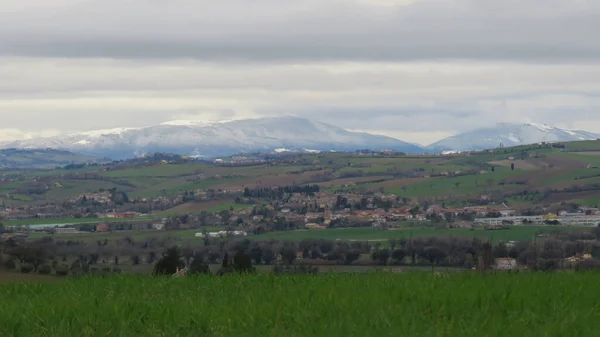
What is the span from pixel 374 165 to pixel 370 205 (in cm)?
5538

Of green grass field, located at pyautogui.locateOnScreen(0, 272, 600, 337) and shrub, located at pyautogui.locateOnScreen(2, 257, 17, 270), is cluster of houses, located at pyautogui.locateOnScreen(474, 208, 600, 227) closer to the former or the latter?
shrub, located at pyautogui.locateOnScreen(2, 257, 17, 270)

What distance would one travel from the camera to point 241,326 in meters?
9.88

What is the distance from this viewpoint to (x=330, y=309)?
Result: 10.6 metres

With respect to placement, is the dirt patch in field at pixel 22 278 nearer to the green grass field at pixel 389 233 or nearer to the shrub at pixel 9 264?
the shrub at pixel 9 264

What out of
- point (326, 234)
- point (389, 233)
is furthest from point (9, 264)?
point (326, 234)

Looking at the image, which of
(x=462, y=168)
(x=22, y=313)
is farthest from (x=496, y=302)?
(x=462, y=168)

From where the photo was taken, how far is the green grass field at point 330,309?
30.9 feet

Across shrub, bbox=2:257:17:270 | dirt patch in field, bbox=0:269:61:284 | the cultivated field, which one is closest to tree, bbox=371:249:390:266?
shrub, bbox=2:257:17:270

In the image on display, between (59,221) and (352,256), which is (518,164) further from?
(352,256)

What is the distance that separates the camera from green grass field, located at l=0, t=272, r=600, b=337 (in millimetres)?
9430

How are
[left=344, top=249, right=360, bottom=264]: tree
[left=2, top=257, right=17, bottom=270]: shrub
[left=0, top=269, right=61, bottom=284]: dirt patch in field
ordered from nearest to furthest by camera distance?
[left=0, top=269, right=61, bottom=284]: dirt patch in field → [left=2, top=257, right=17, bottom=270]: shrub → [left=344, top=249, right=360, bottom=264]: tree

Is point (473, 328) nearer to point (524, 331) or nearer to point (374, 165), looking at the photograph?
point (524, 331)

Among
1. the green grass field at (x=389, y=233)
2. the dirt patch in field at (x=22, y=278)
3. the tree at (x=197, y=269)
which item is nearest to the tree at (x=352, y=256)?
the green grass field at (x=389, y=233)

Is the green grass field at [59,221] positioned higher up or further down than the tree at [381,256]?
further down
